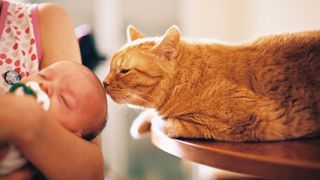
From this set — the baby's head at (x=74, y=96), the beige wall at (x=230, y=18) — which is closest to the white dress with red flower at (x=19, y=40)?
the baby's head at (x=74, y=96)

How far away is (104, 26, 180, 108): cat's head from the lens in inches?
37.9

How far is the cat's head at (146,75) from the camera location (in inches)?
37.9

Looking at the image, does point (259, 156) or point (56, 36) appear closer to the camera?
point (259, 156)

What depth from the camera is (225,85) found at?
89cm

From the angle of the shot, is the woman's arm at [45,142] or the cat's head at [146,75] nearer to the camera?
the woman's arm at [45,142]

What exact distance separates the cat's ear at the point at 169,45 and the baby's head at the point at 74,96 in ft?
0.63

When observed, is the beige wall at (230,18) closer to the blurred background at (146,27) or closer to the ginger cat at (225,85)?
the blurred background at (146,27)

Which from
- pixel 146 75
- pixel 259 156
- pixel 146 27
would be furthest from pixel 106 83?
pixel 146 27

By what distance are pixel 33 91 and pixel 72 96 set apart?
0.08 m

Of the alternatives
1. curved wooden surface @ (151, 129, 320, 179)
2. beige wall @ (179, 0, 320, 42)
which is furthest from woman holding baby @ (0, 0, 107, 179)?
beige wall @ (179, 0, 320, 42)

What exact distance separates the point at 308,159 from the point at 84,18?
209 centimetres

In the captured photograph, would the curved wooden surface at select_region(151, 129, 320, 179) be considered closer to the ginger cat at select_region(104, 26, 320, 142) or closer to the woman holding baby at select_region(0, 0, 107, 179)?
the ginger cat at select_region(104, 26, 320, 142)

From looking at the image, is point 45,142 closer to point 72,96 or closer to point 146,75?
point 72,96

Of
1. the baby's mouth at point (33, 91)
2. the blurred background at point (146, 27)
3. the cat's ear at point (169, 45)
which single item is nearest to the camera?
the baby's mouth at point (33, 91)
